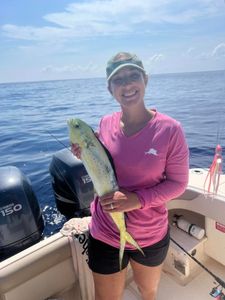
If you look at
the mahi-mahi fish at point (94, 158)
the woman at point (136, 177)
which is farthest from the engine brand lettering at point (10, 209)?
the mahi-mahi fish at point (94, 158)

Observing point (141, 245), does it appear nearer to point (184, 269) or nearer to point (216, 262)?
point (184, 269)

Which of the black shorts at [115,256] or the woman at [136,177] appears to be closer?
the woman at [136,177]

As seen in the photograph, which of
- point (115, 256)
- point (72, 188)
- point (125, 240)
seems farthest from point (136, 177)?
point (72, 188)

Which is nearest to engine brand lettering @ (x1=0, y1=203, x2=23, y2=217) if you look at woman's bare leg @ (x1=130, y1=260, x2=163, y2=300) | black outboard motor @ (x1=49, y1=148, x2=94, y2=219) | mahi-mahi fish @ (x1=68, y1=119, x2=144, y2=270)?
black outboard motor @ (x1=49, y1=148, x2=94, y2=219)

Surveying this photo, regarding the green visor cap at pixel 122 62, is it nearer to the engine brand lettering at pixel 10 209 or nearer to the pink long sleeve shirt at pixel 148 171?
the pink long sleeve shirt at pixel 148 171

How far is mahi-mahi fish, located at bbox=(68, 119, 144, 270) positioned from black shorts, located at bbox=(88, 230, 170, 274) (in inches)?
11.1

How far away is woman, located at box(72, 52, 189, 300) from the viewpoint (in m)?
1.53

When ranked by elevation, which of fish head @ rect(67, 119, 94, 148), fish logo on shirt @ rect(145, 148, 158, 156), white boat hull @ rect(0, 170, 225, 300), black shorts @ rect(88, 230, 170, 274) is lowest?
white boat hull @ rect(0, 170, 225, 300)

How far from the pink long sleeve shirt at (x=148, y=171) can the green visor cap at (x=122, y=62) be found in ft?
0.89

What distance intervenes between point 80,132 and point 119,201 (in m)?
0.37

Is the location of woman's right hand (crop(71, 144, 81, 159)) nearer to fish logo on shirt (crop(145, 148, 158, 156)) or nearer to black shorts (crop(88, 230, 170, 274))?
fish logo on shirt (crop(145, 148, 158, 156))

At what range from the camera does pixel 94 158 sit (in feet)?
4.75

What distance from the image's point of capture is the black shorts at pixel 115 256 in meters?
1.69

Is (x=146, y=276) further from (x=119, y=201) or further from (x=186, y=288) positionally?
(x=186, y=288)
